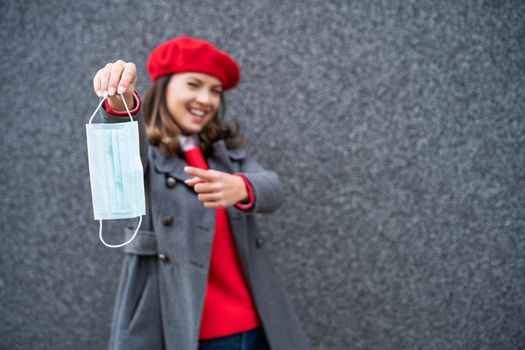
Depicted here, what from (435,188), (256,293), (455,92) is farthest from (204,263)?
(455,92)

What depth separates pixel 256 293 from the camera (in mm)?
970

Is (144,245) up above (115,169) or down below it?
below

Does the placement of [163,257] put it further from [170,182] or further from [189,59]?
[189,59]

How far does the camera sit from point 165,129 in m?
1.00

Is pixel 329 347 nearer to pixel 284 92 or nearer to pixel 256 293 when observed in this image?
pixel 256 293

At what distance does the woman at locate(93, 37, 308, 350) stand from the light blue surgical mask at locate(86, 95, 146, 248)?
0.12m

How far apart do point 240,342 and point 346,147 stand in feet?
2.17

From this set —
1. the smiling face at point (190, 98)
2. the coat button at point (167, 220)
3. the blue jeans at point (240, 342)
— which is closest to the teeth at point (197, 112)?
the smiling face at point (190, 98)

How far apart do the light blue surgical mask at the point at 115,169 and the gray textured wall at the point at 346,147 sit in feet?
2.19

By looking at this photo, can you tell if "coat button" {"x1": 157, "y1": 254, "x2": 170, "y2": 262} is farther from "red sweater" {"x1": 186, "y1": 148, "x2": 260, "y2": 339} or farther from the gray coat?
"red sweater" {"x1": 186, "y1": 148, "x2": 260, "y2": 339}

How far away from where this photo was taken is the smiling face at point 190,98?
0.99 metres

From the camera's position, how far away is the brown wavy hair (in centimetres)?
98

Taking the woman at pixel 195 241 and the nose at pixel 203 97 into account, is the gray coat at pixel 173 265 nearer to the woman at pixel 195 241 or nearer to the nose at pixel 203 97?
the woman at pixel 195 241

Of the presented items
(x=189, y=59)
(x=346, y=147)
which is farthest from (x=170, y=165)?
(x=346, y=147)
